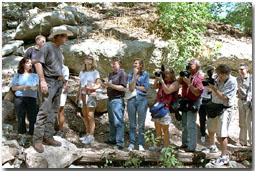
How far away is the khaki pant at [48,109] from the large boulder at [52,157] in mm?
239

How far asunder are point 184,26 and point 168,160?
5150 mm

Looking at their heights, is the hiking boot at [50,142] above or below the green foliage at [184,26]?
below

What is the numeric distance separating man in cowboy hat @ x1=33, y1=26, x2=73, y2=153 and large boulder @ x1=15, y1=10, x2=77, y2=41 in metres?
4.79

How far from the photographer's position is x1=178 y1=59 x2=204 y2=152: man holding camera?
4.68 metres

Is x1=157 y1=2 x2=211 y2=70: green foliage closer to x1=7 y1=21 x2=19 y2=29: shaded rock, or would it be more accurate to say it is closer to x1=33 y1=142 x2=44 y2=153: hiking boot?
x1=33 y1=142 x2=44 y2=153: hiking boot

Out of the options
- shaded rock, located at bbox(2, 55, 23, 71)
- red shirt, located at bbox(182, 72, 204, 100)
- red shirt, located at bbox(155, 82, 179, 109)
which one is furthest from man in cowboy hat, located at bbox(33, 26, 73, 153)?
shaded rock, located at bbox(2, 55, 23, 71)

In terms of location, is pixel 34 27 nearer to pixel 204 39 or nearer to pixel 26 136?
pixel 26 136

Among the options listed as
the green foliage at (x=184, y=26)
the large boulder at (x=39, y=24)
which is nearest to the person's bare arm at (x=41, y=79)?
the green foliage at (x=184, y=26)

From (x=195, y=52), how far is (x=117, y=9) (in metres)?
4.77

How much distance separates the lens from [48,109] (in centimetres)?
403

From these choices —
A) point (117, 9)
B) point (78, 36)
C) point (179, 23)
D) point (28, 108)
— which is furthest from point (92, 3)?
point (28, 108)

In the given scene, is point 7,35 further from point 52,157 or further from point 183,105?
point 183,105

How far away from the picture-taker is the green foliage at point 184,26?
7855 millimetres

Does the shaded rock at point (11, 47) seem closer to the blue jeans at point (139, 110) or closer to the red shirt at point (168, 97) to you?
the blue jeans at point (139, 110)
